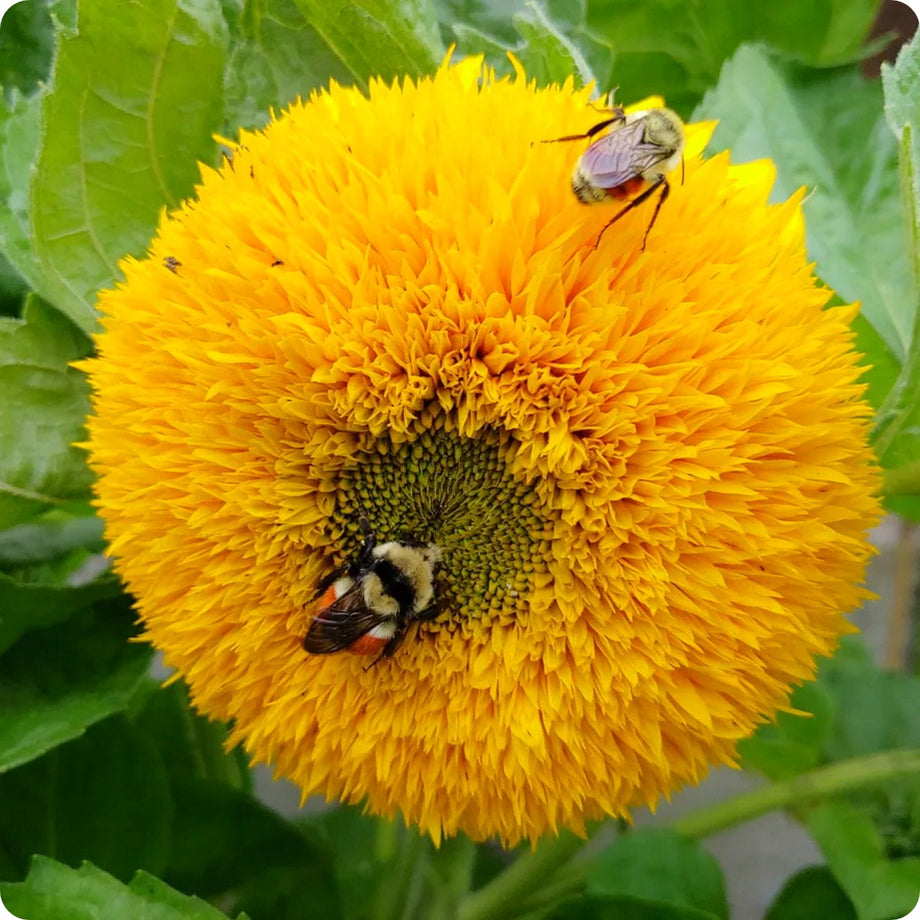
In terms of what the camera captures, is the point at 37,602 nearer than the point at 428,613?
No

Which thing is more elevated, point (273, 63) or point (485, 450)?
point (273, 63)

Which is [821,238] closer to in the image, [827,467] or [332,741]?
[827,467]

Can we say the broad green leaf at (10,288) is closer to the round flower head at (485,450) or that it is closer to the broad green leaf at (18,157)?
the broad green leaf at (18,157)

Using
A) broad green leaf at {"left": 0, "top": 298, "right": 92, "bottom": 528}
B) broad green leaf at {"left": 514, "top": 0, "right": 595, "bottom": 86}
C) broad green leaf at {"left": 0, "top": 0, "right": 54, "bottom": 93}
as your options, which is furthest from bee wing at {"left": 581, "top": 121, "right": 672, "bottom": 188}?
broad green leaf at {"left": 0, "top": 0, "right": 54, "bottom": 93}

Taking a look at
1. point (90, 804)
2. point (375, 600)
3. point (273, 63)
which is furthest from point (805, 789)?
point (273, 63)

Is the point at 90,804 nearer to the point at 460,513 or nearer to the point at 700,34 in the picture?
the point at 460,513

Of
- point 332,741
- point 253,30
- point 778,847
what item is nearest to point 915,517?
point 332,741

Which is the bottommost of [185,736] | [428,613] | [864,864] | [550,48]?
[185,736]

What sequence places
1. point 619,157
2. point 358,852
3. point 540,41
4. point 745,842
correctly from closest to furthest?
point 619,157
point 540,41
point 358,852
point 745,842
